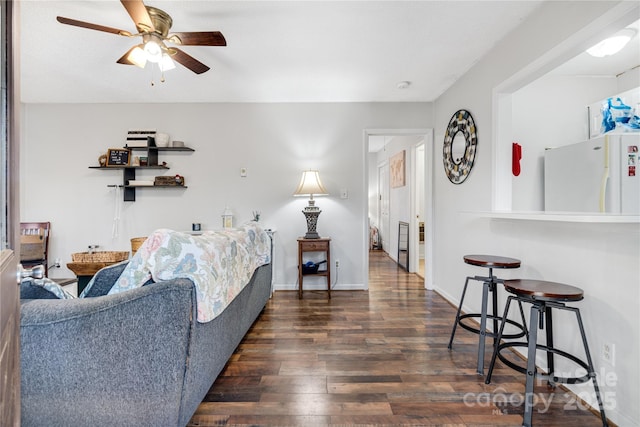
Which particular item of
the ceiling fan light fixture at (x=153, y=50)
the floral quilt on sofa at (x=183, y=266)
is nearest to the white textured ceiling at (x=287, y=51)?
the ceiling fan light fixture at (x=153, y=50)

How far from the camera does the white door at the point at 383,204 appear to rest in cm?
643

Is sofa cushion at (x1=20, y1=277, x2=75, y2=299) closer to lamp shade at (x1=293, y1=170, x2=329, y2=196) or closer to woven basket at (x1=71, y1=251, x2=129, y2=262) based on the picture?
woven basket at (x1=71, y1=251, x2=129, y2=262)

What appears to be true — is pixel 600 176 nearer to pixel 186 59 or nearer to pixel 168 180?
pixel 186 59

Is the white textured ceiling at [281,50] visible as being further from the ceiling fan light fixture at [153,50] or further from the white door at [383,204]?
the white door at [383,204]

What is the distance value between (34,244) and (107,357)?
10.4 feet

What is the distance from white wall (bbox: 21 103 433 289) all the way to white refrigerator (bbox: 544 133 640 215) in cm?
180

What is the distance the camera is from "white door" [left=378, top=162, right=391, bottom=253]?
643 cm

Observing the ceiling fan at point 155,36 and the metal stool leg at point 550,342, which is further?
the ceiling fan at point 155,36

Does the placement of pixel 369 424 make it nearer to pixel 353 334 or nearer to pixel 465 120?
pixel 353 334

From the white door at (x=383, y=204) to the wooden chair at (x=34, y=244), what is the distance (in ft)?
17.9

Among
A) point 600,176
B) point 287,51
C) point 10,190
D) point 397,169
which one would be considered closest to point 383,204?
point 397,169

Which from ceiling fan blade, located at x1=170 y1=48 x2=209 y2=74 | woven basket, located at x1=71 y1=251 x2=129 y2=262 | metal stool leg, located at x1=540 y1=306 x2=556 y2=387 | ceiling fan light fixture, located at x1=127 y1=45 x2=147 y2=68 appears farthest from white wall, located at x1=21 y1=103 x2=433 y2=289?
metal stool leg, located at x1=540 y1=306 x2=556 y2=387

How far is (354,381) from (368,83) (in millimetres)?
2834

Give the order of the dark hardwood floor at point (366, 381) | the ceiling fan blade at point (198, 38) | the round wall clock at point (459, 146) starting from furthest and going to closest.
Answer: the round wall clock at point (459, 146)
the ceiling fan blade at point (198, 38)
the dark hardwood floor at point (366, 381)
